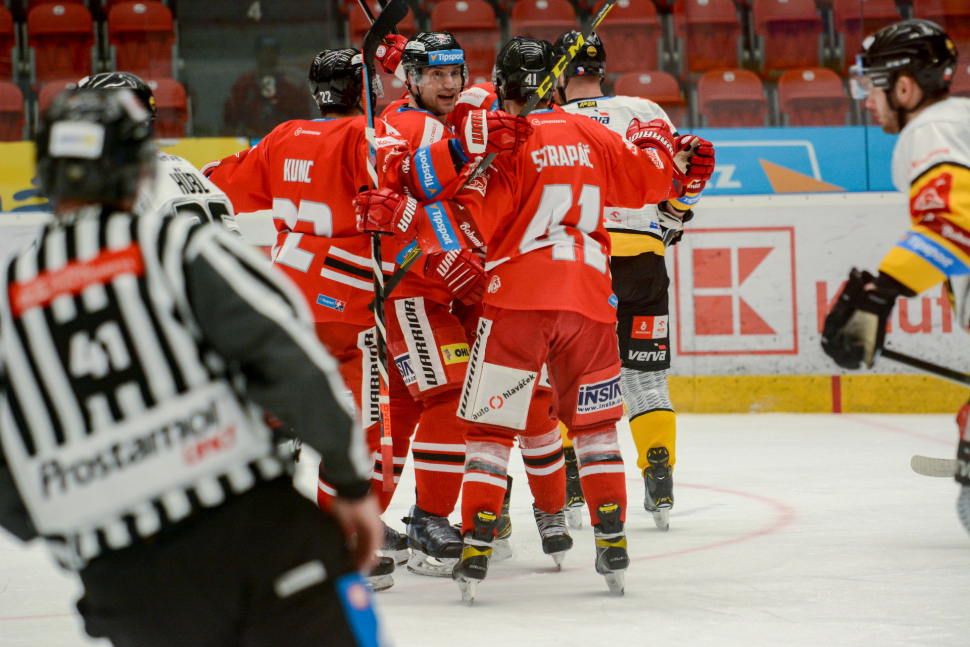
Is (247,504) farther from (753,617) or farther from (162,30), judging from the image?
(162,30)

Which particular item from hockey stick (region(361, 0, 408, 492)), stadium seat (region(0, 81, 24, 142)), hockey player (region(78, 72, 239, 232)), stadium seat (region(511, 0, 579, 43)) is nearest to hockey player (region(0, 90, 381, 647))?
hockey player (region(78, 72, 239, 232))

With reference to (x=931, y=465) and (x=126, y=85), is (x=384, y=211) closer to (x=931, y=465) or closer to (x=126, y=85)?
(x=126, y=85)

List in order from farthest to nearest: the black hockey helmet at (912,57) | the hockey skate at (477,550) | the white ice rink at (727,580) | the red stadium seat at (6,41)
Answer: the red stadium seat at (6,41)
the hockey skate at (477,550)
the white ice rink at (727,580)
the black hockey helmet at (912,57)

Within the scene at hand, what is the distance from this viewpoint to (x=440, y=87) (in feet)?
10.3

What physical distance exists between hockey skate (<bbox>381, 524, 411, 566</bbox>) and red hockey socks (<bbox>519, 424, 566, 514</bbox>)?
514 mm

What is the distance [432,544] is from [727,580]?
846 millimetres

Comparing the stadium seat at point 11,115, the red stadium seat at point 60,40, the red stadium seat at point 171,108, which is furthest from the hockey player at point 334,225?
the red stadium seat at point 60,40

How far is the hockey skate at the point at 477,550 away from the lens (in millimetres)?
2643

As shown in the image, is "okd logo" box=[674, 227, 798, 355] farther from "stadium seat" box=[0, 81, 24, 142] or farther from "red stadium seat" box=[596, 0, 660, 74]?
"stadium seat" box=[0, 81, 24, 142]

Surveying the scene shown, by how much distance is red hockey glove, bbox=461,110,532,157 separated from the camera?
2.61 m

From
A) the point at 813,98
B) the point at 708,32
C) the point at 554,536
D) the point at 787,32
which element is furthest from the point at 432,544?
the point at 787,32

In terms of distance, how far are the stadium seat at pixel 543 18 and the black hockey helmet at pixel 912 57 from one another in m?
5.38

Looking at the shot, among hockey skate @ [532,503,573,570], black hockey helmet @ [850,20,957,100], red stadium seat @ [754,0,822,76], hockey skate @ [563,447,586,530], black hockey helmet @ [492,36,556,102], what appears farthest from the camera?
red stadium seat @ [754,0,822,76]

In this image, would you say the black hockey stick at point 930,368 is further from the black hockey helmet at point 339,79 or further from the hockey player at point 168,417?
the black hockey helmet at point 339,79
